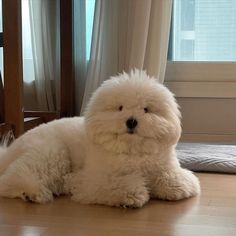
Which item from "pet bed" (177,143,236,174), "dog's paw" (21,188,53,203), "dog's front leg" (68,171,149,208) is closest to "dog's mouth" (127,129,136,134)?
"dog's front leg" (68,171,149,208)

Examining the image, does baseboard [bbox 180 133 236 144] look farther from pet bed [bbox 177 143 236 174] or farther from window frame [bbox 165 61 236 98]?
pet bed [bbox 177 143 236 174]

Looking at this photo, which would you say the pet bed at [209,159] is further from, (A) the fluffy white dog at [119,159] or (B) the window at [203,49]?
(B) the window at [203,49]

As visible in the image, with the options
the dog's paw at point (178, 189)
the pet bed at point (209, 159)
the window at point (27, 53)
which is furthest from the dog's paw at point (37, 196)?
the window at point (27, 53)

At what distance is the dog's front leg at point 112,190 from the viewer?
1096 mm

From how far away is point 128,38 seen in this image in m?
2.26

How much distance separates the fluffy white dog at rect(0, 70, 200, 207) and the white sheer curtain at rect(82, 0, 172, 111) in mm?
982

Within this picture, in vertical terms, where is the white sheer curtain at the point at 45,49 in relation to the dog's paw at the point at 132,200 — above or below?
above

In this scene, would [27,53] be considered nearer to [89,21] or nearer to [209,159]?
[89,21]

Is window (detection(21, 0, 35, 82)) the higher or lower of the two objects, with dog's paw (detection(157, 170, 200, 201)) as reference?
higher

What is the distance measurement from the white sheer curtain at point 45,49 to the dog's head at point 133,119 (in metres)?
1.30

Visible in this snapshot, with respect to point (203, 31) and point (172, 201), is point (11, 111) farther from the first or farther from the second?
point (203, 31)

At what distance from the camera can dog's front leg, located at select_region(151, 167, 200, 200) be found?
1.18 metres

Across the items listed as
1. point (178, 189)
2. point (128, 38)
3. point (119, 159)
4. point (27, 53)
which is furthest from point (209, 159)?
point (27, 53)

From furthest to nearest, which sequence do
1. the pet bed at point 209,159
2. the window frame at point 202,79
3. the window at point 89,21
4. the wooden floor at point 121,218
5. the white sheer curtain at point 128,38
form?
the window at point 89,21 → the window frame at point 202,79 → the white sheer curtain at point 128,38 → the pet bed at point 209,159 → the wooden floor at point 121,218
